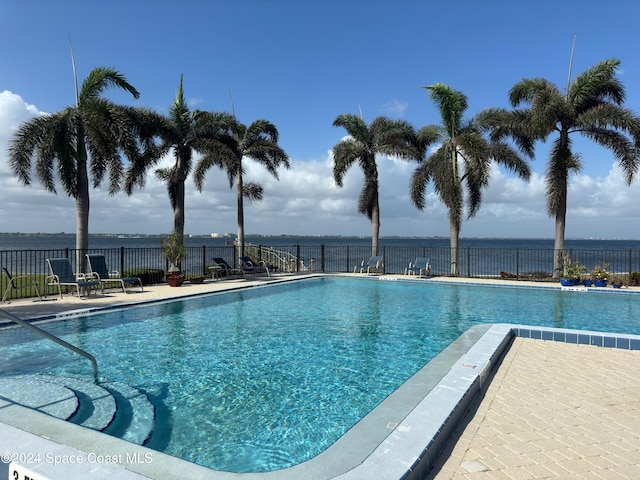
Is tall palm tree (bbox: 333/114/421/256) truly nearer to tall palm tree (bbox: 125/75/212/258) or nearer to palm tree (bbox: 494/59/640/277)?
palm tree (bbox: 494/59/640/277)

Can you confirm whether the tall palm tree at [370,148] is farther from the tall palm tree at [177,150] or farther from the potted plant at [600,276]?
the potted plant at [600,276]

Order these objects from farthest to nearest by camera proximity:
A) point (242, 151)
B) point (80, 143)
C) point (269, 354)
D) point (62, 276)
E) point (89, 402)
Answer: point (242, 151) < point (80, 143) < point (62, 276) < point (269, 354) < point (89, 402)

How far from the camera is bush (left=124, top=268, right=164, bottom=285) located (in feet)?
42.9

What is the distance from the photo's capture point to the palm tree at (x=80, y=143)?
1180 centimetres

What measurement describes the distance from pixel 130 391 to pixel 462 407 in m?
3.51

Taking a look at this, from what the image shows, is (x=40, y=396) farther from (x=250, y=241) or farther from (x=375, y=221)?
(x=250, y=241)

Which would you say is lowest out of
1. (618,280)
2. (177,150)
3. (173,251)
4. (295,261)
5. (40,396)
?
(40,396)

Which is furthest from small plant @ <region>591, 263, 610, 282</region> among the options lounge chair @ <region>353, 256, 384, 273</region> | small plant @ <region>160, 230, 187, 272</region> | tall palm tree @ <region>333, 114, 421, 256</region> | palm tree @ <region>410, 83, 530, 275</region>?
small plant @ <region>160, 230, 187, 272</region>

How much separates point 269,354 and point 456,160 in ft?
46.8

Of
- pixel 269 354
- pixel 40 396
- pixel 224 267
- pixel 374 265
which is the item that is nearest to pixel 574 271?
pixel 374 265

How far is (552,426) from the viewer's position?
10.6 feet

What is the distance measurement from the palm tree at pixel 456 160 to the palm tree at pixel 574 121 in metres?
1.58

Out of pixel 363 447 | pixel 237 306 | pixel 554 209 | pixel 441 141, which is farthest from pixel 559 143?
pixel 363 447

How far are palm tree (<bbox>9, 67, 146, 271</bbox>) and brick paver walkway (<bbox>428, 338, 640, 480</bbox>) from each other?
477 inches
